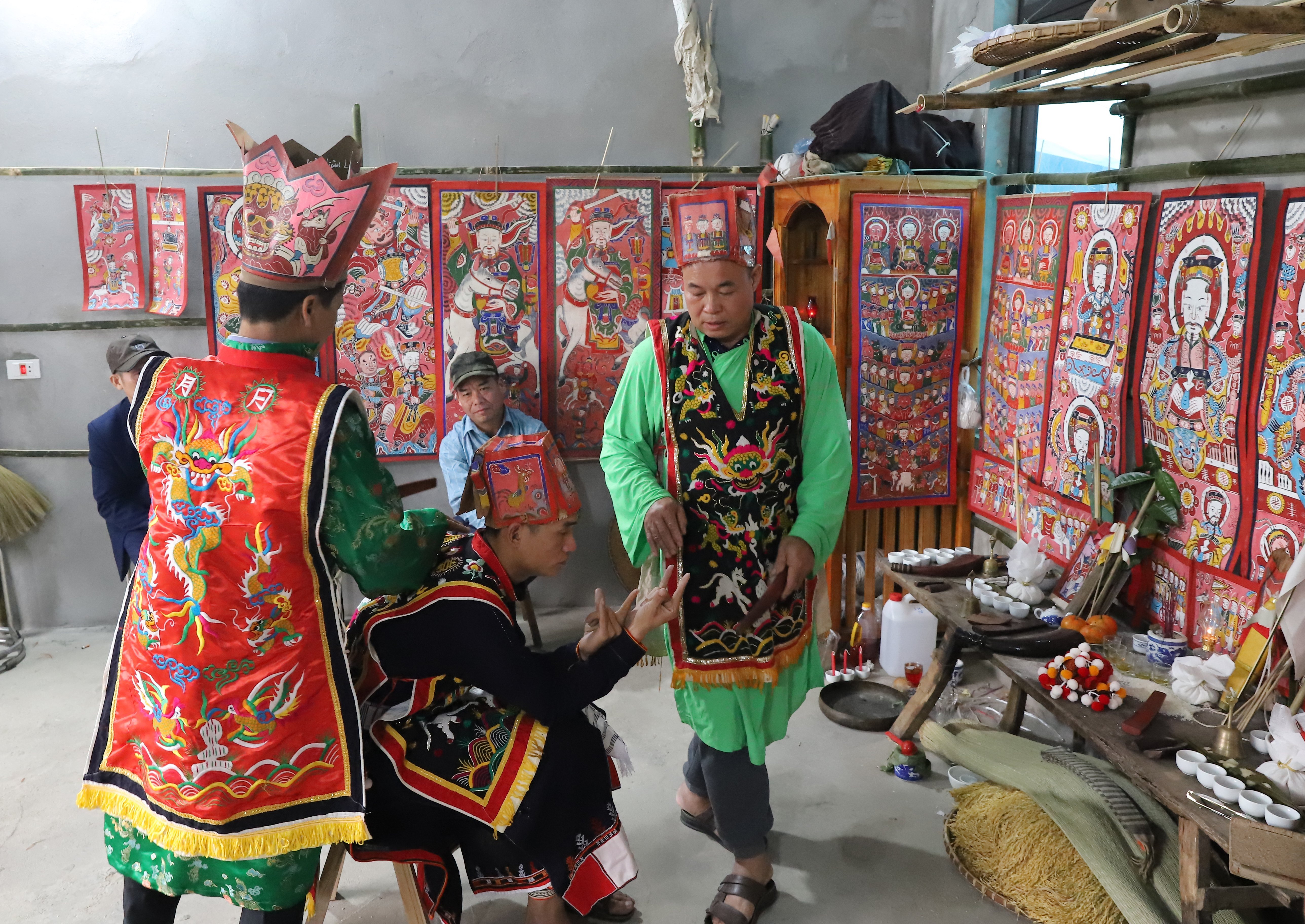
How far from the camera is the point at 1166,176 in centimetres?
279

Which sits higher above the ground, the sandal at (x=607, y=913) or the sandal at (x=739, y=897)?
the sandal at (x=739, y=897)

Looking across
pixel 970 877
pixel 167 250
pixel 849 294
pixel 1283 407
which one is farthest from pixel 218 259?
pixel 1283 407

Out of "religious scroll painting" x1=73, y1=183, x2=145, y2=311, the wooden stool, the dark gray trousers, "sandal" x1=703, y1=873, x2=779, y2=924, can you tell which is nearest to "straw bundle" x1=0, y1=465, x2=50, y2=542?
"religious scroll painting" x1=73, y1=183, x2=145, y2=311

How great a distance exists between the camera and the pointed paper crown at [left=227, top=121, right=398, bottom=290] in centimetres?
175

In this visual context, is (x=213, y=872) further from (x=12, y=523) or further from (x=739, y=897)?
(x=12, y=523)

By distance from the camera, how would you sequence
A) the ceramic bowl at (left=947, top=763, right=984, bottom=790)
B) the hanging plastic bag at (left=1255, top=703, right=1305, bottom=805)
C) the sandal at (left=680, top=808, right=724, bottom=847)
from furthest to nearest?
the ceramic bowl at (left=947, top=763, right=984, bottom=790)
the sandal at (left=680, top=808, right=724, bottom=847)
the hanging plastic bag at (left=1255, top=703, right=1305, bottom=805)

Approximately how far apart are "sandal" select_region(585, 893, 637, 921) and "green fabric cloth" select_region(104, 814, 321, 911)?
940 mm

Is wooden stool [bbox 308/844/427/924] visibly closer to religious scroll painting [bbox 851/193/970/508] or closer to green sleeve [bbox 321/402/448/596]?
green sleeve [bbox 321/402/448/596]

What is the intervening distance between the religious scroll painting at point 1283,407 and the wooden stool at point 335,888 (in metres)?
2.27

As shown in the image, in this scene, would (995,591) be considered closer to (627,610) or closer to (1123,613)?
(1123,613)

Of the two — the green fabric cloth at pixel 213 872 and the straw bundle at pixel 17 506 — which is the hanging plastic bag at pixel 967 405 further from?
the straw bundle at pixel 17 506

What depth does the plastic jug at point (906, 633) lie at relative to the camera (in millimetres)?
3900

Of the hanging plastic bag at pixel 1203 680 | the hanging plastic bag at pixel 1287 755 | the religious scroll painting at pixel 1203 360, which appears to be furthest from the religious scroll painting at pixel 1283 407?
the hanging plastic bag at pixel 1287 755

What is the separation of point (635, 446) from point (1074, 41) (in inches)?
57.6
